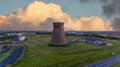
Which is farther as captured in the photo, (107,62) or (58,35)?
(58,35)

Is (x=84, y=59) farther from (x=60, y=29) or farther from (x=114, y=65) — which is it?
(x=60, y=29)

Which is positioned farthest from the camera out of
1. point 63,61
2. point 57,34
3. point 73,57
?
point 57,34

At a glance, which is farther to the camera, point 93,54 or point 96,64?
point 93,54

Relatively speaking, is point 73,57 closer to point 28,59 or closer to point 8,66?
point 28,59

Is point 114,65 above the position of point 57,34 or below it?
below

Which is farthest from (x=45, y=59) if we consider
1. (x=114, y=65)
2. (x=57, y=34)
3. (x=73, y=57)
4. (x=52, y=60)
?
(x=57, y=34)

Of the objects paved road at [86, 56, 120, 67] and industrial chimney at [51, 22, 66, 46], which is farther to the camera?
industrial chimney at [51, 22, 66, 46]

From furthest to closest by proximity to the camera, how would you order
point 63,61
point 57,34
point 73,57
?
point 57,34 → point 73,57 → point 63,61

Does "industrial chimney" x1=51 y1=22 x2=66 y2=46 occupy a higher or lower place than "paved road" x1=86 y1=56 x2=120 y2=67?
higher

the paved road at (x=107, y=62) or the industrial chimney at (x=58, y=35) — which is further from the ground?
the industrial chimney at (x=58, y=35)

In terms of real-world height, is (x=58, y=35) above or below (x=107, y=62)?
above

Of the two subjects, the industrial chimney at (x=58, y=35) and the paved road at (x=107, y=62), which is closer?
the paved road at (x=107, y=62)
